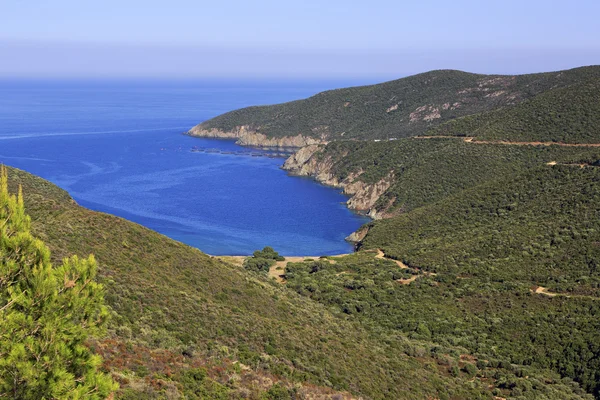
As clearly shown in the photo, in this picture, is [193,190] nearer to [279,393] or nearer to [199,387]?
[279,393]

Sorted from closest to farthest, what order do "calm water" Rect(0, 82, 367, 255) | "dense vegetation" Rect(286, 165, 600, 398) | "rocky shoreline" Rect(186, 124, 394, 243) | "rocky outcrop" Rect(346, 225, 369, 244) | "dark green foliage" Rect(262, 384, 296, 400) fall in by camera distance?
"dark green foliage" Rect(262, 384, 296, 400) < "dense vegetation" Rect(286, 165, 600, 398) < "rocky outcrop" Rect(346, 225, 369, 244) < "calm water" Rect(0, 82, 367, 255) < "rocky shoreline" Rect(186, 124, 394, 243)

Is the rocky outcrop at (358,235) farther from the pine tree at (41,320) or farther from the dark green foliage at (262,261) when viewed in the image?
the pine tree at (41,320)

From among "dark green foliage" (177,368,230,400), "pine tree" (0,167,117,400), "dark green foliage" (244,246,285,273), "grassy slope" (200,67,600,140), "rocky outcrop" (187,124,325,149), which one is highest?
"grassy slope" (200,67,600,140)

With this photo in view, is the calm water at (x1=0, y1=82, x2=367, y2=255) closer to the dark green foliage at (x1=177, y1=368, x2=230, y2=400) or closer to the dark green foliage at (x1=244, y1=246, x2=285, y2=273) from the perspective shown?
the dark green foliage at (x1=244, y1=246, x2=285, y2=273)

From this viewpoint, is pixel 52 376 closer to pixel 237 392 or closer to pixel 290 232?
pixel 237 392

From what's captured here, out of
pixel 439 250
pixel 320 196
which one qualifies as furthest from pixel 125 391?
pixel 320 196

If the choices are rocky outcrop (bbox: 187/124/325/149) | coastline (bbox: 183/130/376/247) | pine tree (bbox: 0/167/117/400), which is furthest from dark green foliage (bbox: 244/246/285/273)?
rocky outcrop (bbox: 187/124/325/149)
